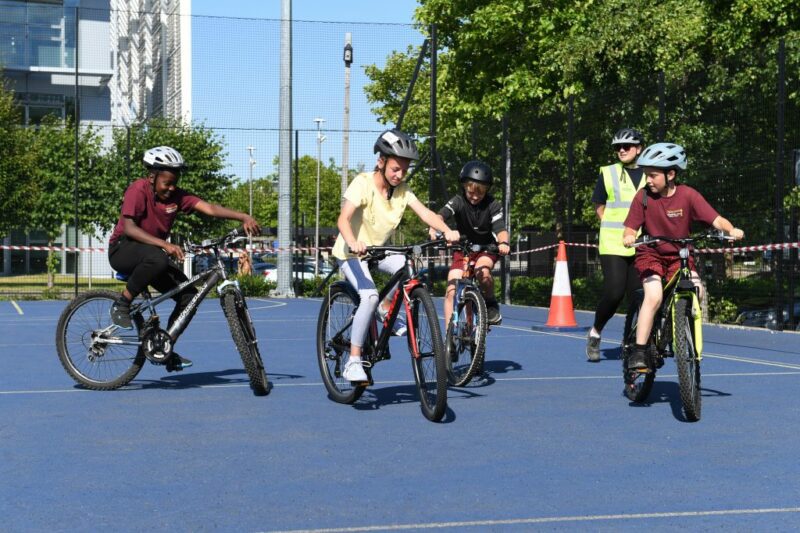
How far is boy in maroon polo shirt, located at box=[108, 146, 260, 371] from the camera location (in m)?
8.24

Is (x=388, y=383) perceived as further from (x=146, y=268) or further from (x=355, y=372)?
(x=146, y=268)

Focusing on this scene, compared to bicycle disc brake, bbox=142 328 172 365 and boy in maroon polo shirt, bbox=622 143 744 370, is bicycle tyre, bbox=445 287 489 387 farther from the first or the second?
bicycle disc brake, bbox=142 328 172 365

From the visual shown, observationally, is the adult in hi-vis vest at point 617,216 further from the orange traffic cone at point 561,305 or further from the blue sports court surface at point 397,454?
the orange traffic cone at point 561,305

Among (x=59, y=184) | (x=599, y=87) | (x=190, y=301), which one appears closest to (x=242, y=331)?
(x=190, y=301)

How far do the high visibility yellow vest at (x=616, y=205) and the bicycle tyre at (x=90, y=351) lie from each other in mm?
4007

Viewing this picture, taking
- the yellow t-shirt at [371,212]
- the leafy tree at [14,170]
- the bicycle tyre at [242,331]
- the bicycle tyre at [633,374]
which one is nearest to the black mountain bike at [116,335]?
the bicycle tyre at [242,331]

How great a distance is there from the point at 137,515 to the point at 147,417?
261 cm

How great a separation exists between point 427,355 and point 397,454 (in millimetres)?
1069

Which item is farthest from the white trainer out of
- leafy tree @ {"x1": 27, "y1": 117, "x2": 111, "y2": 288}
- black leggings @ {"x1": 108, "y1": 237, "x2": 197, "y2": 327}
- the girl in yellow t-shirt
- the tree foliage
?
leafy tree @ {"x1": 27, "y1": 117, "x2": 111, "y2": 288}

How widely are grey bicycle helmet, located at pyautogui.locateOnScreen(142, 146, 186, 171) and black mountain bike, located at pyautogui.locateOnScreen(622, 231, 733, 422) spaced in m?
3.23

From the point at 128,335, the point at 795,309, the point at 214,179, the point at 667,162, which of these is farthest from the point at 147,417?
the point at 214,179

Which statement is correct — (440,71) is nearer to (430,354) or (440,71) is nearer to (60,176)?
(60,176)

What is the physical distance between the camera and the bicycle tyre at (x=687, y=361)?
22.2 ft

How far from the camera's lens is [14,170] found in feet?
108
